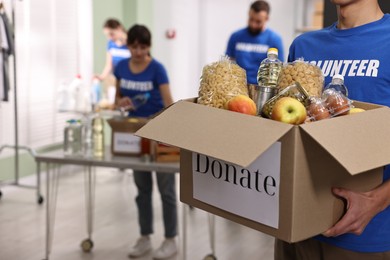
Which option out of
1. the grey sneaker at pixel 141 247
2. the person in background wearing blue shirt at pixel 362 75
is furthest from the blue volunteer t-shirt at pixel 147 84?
the person in background wearing blue shirt at pixel 362 75

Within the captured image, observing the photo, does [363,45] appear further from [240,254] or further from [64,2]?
[64,2]

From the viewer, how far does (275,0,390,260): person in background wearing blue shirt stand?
1.41 meters

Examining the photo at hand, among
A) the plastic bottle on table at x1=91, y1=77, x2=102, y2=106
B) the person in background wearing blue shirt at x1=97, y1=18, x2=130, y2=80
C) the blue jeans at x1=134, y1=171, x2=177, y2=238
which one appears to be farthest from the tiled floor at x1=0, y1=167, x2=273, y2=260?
the person in background wearing blue shirt at x1=97, y1=18, x2=130, y2=80

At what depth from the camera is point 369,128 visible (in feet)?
3.93

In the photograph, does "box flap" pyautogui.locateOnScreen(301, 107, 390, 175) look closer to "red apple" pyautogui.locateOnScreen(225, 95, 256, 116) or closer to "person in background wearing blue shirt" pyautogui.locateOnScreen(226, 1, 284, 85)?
"red apple" pyautogui.locateOnScreen(225, 95, 256, 116)

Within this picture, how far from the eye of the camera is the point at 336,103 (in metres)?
1.23

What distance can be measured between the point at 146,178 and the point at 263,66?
2212 mm

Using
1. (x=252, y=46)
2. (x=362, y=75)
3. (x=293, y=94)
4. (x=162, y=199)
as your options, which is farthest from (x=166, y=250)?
(x=293, y=94)

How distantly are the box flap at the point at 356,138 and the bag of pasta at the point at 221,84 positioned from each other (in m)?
0.24

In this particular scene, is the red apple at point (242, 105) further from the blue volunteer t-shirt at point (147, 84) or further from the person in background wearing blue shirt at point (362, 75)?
the blue volunteer t-shirt at point (147, 84)

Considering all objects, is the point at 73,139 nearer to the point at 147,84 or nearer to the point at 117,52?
the point at 147,84

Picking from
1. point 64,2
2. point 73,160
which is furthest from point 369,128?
point 64,2

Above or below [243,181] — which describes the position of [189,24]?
above

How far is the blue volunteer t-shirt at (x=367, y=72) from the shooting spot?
1408mm
